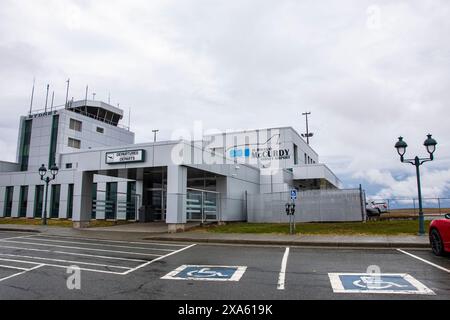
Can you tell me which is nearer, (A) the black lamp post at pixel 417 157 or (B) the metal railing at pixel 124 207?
(A) the black lamp post at pixel 417 157

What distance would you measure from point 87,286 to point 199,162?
1567 centimetres

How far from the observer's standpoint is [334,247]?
45.8 ft

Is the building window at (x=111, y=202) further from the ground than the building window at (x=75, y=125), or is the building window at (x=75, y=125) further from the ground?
the building window at (x=75, y=125)

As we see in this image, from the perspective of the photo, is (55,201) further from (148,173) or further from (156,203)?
(148,173)

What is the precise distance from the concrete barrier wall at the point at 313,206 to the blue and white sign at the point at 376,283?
18.4 meters

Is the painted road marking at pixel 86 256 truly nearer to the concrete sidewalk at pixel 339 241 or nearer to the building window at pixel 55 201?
the concrete sidewalk at pixel 339 241

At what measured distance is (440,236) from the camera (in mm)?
10969

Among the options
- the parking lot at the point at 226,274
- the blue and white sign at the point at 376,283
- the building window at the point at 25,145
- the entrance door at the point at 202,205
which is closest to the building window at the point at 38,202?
the entrance door at the point at 202,205

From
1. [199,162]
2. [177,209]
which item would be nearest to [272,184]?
[199,162]

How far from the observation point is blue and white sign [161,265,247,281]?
8.09 meters

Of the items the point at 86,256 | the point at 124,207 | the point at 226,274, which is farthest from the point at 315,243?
the point at 124,207

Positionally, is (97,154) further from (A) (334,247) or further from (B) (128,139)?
(B) (128,139)

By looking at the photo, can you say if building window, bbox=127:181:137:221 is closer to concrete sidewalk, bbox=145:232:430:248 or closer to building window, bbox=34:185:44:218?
building window, bbox=34:185:44:218

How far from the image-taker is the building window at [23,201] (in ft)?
128
